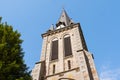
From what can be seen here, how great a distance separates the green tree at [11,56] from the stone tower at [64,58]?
11039 millimetres

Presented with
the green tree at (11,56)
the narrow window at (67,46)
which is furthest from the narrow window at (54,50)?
the green tree at (11,56)

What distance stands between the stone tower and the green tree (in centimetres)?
1104

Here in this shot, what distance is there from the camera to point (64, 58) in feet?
83.4

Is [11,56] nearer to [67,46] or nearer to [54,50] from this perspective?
[67,46]

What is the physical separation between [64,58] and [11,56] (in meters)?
16.8

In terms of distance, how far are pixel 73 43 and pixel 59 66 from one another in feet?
13.8

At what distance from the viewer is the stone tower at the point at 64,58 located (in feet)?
70.2

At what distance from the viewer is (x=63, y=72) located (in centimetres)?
2258

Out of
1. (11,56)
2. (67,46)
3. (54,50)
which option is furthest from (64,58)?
(11,56)

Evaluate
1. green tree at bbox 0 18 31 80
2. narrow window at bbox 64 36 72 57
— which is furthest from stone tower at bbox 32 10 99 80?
green tree at bbox 0 18 31 80

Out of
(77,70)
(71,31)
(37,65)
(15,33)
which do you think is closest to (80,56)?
(77,70)

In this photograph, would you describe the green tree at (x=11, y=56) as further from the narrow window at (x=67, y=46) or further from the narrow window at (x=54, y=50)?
the narrow window at (x=54, y=50)

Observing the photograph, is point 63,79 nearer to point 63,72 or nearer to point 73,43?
point 63,72

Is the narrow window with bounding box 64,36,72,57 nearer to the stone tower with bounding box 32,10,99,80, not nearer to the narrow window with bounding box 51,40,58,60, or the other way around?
the stone tower with bounding box 32,10,99,80
